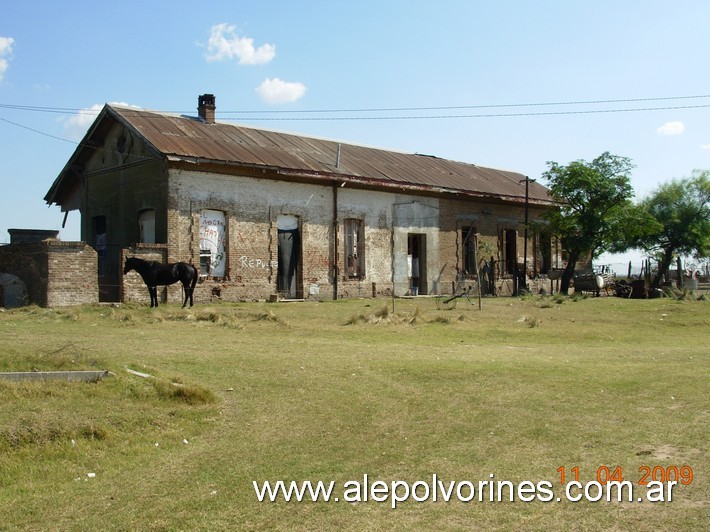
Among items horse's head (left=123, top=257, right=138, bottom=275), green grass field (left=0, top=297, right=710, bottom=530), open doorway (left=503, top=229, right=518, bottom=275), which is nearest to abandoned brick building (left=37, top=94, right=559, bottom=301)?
horse's head (left=123, top=257, right=138, bottom=275)

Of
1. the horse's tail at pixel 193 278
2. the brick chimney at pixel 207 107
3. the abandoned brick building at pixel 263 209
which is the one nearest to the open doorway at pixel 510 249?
the abandoned brick building at pixel 263 209

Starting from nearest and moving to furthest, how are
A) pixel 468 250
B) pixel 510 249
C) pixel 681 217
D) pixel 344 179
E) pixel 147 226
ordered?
pixel 147 226 → pixel 344 179 → pixel 468 250 → pixel 510 249 → pixel 681 217

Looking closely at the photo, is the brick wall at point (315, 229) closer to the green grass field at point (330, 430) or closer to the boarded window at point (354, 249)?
the boarded window at point (354, 249)

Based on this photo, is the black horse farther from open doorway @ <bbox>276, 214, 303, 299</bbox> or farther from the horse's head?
A: open doorway @ <bbox>276, 214, 303, 299</bbox>

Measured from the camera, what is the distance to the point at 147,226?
24344mm

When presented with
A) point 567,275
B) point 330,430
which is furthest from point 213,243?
point 330,430

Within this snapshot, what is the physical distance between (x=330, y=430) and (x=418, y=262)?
2349 centimetres

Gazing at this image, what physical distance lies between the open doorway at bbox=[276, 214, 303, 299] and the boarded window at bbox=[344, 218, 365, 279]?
7.71ft

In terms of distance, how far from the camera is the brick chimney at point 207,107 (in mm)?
27062

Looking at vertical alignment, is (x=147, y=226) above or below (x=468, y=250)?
above

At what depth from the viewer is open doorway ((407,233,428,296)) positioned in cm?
3031

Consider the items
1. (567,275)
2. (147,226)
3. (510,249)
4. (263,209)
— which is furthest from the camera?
(510,249)

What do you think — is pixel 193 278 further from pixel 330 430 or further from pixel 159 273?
pixel 330 430

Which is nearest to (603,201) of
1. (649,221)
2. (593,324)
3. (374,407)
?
(649,221)
